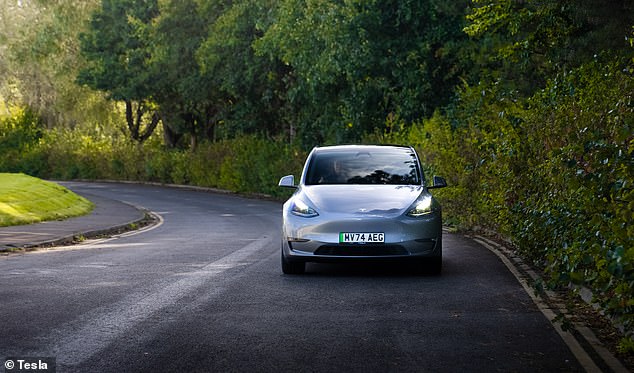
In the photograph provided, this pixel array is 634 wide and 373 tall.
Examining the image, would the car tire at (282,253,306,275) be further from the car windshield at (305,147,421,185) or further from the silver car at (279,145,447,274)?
the car windshield at (305,147,421,185)

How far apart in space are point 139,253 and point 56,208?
1207 centimetres

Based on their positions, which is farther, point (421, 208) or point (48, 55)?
point (48, 55)

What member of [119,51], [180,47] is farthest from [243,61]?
[119,51]

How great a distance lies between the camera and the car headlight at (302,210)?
468 inches

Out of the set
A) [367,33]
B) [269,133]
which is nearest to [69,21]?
[269,133]

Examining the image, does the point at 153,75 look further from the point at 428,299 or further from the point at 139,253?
the point at 428,299

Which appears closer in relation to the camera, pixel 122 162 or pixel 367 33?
pixel 367 33

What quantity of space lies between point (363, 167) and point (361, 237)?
1.81m

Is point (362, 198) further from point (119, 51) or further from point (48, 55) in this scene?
point (48, 55)

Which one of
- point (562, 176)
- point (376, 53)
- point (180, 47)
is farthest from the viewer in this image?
point (180, 47)

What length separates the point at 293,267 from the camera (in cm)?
1233

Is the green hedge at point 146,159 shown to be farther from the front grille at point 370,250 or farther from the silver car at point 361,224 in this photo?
the front grille at point 370,250

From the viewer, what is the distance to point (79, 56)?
55.8 meters

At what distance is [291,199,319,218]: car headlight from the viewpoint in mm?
11899
